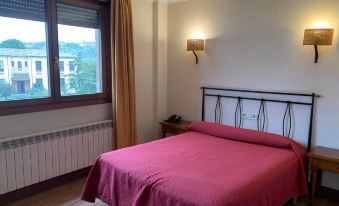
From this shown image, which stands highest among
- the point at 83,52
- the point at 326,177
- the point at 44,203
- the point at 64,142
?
the point at 83,52

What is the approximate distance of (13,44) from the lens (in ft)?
9.00

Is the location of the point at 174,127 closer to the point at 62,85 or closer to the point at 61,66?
the point at 62,85

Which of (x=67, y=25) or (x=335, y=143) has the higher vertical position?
(x=67, y=25)

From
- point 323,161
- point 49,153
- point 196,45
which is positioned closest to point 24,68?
point 49,153

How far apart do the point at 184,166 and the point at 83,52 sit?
206 cm

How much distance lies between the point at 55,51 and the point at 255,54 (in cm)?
238

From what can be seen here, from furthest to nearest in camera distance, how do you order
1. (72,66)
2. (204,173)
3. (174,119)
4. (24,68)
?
(174,119), (72,66), (24,68), (204,173)

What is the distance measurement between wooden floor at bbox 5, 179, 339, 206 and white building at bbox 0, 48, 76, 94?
3.86 ft

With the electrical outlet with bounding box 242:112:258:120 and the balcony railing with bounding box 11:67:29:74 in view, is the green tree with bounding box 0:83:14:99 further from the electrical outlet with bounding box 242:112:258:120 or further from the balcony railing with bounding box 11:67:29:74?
the electrical outlet with bounding box 242:112:258:120

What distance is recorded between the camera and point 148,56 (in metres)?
4.01

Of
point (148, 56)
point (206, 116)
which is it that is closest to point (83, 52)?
point (148, 56)

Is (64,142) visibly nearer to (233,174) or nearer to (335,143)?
(233,174)

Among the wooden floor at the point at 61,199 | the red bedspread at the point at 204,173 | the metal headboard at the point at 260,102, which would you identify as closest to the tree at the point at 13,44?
the red bedspread at the point at 204,173

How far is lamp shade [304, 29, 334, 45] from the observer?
2566 millimetres
